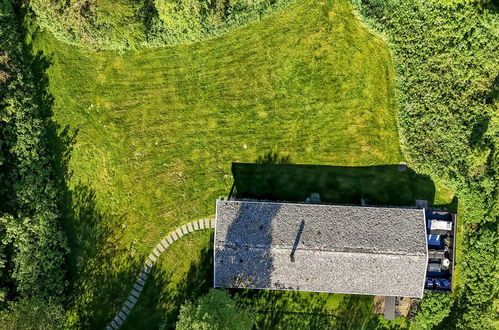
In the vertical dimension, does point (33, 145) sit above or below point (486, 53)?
below

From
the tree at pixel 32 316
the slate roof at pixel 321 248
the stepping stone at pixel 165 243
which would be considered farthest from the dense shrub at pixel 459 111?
the tree at pixel 32 316

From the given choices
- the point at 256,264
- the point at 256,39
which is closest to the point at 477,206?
the point at 256,264

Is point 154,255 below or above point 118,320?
above

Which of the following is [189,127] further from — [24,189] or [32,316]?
[32,316]

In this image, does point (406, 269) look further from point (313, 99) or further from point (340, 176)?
point (313, 99)

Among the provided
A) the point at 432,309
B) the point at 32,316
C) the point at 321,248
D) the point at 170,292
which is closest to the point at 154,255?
the point at 170,292

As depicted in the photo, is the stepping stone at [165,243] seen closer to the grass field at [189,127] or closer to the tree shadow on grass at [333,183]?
the grass field at [189,127]
